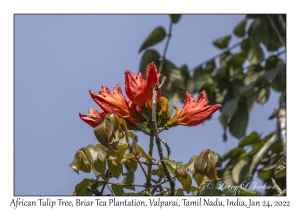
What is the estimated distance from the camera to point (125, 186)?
2252mm

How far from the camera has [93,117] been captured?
231 centimetres

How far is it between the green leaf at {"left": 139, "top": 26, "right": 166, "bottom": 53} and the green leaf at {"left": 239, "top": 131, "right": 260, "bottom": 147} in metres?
1.04

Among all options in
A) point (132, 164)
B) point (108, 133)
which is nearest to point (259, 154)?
point (132, 164)

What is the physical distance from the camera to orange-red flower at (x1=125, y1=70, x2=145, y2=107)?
2.25m

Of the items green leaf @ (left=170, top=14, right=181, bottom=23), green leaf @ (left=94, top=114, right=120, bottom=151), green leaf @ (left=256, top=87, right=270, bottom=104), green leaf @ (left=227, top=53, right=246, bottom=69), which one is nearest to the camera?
green leaf @ (left=94, top=114, right=120, bottom=151)

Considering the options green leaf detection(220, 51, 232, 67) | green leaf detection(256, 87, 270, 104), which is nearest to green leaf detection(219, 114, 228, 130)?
green leaf detection(256, 87, 270, 104)

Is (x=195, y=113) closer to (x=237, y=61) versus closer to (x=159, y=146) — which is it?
(x=159, y=146)

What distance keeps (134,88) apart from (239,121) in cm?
248

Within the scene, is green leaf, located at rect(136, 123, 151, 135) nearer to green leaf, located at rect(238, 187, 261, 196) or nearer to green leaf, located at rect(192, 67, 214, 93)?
green leaf, located at rect(238, 187, 261, 196)

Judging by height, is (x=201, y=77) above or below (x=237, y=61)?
below

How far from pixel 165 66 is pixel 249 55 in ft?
2.85

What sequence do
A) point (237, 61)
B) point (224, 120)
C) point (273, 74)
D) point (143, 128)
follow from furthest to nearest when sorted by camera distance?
point (237, 61) → point (224, 120) → point (273, 74) → point (143, 128)

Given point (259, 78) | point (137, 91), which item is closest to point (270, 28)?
point (259, 78)
